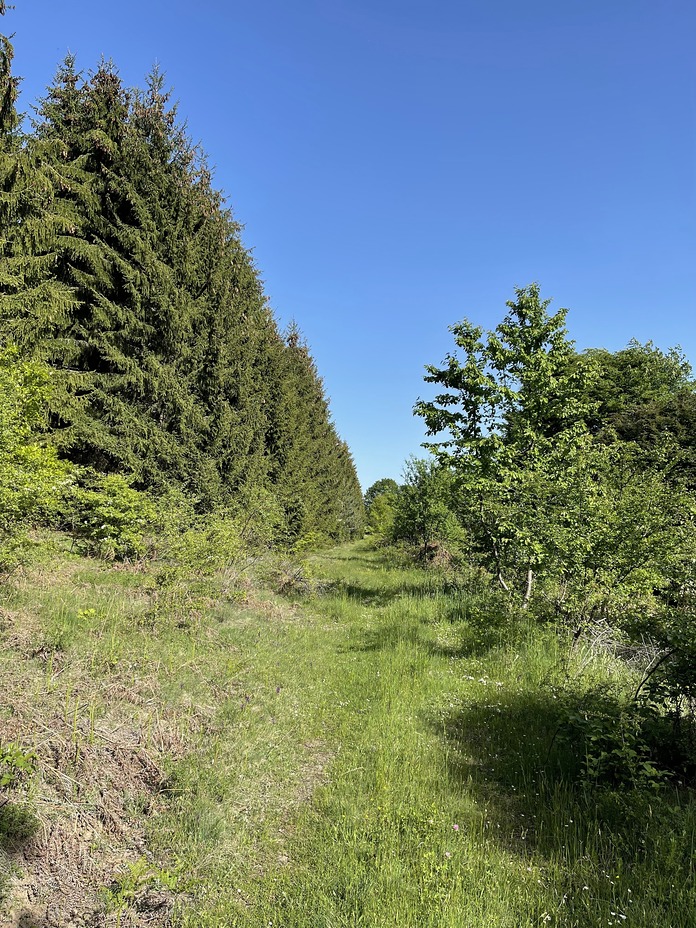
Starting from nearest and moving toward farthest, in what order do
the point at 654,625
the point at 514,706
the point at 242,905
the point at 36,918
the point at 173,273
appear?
the point at 36,918, the point at 242,905, the point at 654,625, the point at 514,706, the point at 173,273

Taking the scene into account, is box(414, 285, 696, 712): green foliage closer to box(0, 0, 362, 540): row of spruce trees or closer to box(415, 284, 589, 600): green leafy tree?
box(415, 284, 589, 600): green leafy tree

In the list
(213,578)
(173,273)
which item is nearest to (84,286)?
(173,273)

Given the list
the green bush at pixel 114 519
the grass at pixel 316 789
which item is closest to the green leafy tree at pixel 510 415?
the grass at pixel 316 789

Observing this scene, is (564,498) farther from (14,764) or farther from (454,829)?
(14,764)

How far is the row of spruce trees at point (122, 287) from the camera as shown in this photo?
836 centimetres

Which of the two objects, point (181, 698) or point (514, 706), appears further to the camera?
point (514, 706)

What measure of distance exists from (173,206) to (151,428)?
17.8ft

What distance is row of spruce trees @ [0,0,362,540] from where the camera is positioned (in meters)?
8.36

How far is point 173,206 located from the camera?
33.8ft

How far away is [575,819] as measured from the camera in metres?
3.00

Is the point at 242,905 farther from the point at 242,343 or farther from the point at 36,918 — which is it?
the point at 242,343

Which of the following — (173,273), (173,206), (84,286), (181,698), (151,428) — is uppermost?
(173,206)

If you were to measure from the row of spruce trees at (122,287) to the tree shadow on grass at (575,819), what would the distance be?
7.53 meters

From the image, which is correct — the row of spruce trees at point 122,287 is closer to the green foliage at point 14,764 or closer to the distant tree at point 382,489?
the green foliage at point 14,764
